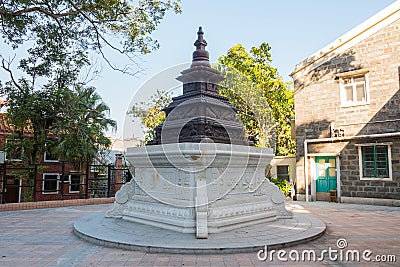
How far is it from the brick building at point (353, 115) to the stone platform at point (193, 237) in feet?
20.1

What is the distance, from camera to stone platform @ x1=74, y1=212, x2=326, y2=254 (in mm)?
4102

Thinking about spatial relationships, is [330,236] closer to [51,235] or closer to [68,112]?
[51,235]

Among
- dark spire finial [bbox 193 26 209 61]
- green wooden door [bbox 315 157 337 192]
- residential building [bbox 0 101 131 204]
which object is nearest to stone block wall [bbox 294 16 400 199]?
green wooden door [bbox 315 157 337 192]

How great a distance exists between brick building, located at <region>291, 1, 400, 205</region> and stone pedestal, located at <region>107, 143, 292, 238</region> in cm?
616

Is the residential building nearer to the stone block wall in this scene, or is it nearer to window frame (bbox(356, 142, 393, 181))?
the stone block wall

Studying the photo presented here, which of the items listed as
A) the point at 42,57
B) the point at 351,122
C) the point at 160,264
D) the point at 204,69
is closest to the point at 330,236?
the point at 160,264

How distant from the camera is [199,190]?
483cm

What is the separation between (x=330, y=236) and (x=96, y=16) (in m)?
7.76

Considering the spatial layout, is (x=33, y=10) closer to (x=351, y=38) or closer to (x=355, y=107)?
(x=351, y=38)

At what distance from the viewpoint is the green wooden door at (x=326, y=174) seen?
38.8 ft

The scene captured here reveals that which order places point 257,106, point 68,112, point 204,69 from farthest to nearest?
point 257,106 < point 68,112 < point 204,69

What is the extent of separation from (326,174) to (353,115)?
95.6 inches

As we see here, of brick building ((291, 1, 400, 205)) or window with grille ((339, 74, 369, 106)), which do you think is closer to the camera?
brick building ((291, 1, 400, 205))

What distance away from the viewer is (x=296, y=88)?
1299 centimetres
